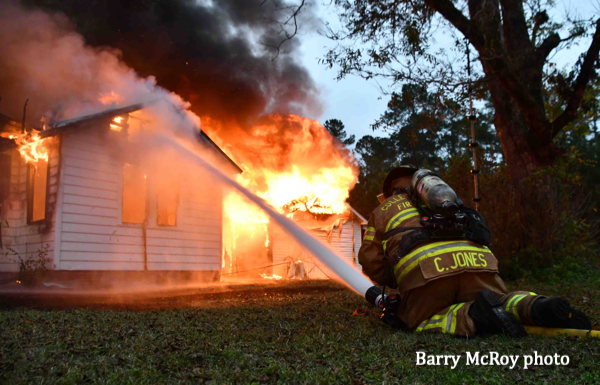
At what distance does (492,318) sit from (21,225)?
429 inches

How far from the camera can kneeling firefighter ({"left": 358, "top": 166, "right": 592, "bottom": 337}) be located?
3.29m

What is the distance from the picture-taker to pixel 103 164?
34.8 feet

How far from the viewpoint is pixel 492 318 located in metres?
3.30

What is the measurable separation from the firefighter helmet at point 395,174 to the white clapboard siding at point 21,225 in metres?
8.00

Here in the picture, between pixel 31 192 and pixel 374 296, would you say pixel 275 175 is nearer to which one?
pixel 31 192

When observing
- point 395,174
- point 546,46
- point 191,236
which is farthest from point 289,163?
point 395,174

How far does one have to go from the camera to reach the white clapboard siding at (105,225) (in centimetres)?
980

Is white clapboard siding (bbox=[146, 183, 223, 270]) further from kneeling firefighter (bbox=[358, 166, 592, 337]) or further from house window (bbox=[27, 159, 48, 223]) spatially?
kneeling firefighter (bbox=[358, 166, 592, 337])

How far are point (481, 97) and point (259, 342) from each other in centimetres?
911

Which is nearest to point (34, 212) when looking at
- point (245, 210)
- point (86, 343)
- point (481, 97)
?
point (245, 210)

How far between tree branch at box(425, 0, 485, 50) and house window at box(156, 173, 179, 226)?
7.96m

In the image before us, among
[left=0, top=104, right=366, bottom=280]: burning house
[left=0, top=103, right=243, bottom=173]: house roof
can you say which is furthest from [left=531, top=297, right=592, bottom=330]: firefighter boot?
[left=0, top=103, right=243, bottom=173]: house roof

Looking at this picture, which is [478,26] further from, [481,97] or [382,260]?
[382,260]

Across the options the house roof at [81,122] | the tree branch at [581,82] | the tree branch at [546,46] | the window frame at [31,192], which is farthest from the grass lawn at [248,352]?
the tree branch at [546,46]
